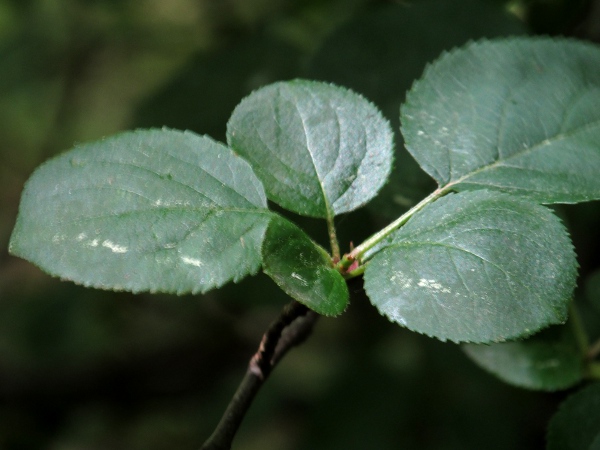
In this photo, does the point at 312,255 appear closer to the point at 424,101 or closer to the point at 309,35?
the point at 424,101

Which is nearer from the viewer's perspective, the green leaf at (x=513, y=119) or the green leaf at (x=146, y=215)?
the green leaf at (x=146, y=215)

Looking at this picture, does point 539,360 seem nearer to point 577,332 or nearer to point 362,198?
point 577,332

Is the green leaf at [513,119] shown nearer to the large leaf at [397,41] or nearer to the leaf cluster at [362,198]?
the leaf cluster at [362,198]

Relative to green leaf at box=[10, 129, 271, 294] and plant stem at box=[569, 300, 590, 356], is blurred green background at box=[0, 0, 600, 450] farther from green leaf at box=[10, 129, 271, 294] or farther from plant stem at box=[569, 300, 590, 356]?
green leaf at box=[10, 129, 271, 294]

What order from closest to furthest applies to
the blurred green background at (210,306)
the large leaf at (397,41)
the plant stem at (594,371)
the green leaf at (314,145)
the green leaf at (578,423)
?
the green leaf at (314,145)
the green leaf at (578,423)
the plant stem at (594,371)
the large leaf at (397,41)
the blurred green background at (210,306)

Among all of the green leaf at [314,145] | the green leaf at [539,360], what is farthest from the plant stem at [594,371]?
the green leaf at [314,145]

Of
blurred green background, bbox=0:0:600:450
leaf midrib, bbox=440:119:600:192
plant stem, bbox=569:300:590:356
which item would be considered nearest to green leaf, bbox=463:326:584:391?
plant stem, bbox=569:300:590:356

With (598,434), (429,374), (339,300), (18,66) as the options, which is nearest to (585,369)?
(598,434)
